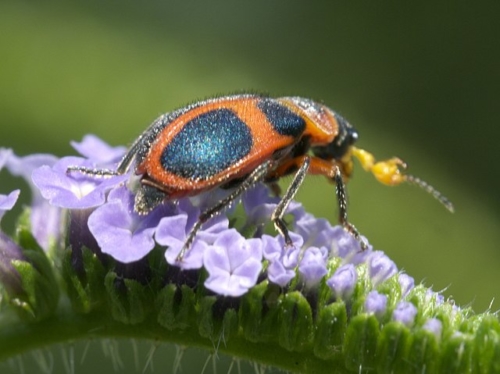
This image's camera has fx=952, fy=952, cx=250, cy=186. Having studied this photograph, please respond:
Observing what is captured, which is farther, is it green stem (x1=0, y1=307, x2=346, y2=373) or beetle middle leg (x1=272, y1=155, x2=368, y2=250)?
beetle middle leg (x1=272, y1=155, x2=368, y2=250)

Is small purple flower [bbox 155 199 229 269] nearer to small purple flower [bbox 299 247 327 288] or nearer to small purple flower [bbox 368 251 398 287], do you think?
small purple flower [bbox 299 247 327 288]

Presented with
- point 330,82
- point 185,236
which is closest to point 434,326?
point 185,236

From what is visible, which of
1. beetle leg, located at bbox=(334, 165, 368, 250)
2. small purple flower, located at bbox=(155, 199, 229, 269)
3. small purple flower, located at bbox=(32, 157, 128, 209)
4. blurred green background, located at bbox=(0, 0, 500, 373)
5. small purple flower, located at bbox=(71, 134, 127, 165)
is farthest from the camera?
blurred green background, located at bbox=(0, 0, 500, 373)

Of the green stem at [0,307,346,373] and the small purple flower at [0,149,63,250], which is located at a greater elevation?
the small purple flower at [0,149,63,250]

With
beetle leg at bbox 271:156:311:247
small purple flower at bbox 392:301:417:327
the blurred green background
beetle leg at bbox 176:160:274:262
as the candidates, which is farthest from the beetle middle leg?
the blurred green background

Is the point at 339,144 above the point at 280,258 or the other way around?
above

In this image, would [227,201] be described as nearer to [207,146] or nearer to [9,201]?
[207,146]
